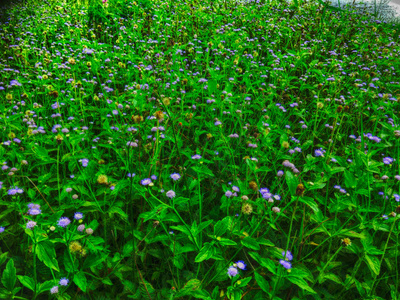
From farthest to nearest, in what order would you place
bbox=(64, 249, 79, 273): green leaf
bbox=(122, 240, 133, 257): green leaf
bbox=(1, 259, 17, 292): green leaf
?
bbox=(122, 240, 133, 257): green leaf, bbox=(64, 249, 79, 273): green leaf, bbox=(1, 259, 17, 292): green leaf

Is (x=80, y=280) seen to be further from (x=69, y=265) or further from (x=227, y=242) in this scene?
(x=227, y=242)

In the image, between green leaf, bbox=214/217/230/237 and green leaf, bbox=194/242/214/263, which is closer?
green leaf, bbox=194/242/214/263

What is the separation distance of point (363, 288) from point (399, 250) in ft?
1.17

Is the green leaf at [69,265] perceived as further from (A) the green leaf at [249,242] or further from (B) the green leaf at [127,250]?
(A) the green leaf at [249,242]

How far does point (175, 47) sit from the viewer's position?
3785 mm

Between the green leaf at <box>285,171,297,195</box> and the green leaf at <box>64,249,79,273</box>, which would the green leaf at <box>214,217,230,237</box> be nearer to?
the green leaf at <box>285,171,297,195</box>

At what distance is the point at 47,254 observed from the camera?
4.26 feet

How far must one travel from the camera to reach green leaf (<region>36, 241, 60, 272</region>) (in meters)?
1.26

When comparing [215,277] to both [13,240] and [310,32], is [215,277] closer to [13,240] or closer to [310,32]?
[13,240]

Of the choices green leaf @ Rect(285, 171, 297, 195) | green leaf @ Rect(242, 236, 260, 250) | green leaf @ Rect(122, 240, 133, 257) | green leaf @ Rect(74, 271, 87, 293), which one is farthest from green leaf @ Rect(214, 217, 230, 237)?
green leaf @ Rect(74, 271, 87, 293)

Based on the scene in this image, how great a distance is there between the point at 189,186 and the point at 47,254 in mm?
848

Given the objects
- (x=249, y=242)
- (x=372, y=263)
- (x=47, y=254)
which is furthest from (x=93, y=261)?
(x=372, y=263)

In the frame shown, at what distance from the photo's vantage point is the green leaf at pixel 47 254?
1265 millimetres

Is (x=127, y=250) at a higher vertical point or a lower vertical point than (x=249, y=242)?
lower
